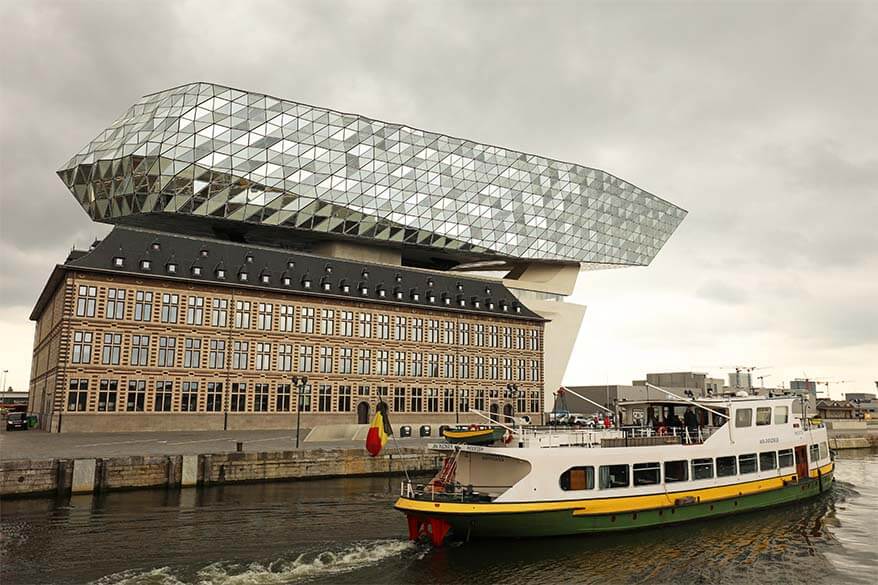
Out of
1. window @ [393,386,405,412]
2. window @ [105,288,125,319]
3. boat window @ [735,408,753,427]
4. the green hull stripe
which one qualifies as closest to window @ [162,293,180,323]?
window @ [105,288,125,319]

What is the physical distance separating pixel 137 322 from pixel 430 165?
43323 mm

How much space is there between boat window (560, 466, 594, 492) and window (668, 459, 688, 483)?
4267 mm

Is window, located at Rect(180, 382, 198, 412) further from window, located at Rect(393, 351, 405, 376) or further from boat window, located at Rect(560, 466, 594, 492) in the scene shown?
boat window, located at Rect(560, 466, 594, 492)

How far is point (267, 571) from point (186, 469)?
17.0m

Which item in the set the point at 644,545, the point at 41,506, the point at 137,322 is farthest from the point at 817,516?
the point at 137,322

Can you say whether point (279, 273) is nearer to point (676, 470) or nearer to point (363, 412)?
point (363, 412)

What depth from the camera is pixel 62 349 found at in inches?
2179

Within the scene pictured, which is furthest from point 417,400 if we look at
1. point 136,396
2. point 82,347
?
point 82,347

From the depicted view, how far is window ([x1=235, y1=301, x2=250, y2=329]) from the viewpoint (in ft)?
211

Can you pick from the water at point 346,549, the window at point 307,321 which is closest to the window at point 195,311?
the window at point 307,321

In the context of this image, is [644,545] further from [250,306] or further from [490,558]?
[250,306]

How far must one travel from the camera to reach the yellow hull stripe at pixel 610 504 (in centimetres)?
2350

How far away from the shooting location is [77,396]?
55.2m

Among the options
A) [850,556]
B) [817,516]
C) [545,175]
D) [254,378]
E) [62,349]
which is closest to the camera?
[850,556]
